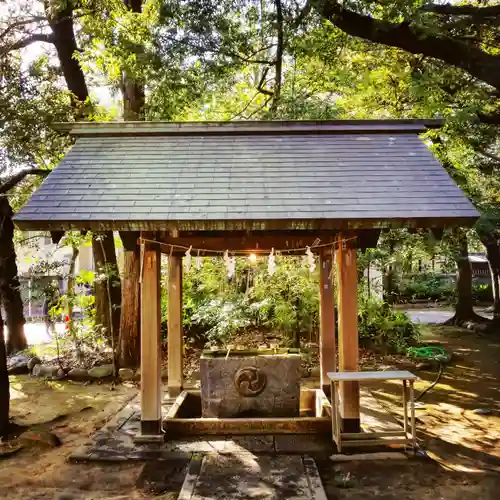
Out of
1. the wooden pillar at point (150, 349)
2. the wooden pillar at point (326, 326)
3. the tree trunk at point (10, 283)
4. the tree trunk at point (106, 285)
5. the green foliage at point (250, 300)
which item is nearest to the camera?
the wooden pillar at point (150, 349)

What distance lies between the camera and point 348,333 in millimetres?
6055

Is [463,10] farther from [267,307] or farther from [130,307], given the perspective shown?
[130,307]

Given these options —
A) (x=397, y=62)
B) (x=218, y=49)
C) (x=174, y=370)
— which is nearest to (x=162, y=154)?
(x=174, y=370)

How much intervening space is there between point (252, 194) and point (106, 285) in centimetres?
842

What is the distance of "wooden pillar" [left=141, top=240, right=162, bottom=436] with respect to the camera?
20.1 ft

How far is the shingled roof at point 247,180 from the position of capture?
18.0 ft

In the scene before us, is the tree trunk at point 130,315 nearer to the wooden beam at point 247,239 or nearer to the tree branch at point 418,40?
the wooden beam at point 247,239

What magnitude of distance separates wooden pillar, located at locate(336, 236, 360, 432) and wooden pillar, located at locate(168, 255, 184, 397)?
10.5ft

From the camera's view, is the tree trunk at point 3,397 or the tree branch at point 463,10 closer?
the tree trunk at point 3,397

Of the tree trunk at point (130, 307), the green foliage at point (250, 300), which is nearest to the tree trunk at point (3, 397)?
the tree trunk at point (130, 307)

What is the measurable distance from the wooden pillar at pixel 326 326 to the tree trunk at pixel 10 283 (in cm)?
835

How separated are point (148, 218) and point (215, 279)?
7552 millimetres

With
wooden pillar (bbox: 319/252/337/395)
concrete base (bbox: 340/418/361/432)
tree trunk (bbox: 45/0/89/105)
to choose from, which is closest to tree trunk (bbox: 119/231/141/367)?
tree trunk (bbox: 45/0/89/105)

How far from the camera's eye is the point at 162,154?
7039 millimetres
